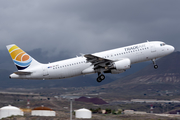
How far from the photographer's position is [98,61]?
62.0 metres

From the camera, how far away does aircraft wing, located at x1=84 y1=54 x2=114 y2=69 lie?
6061cm

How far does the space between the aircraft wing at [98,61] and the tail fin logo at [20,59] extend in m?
14.0

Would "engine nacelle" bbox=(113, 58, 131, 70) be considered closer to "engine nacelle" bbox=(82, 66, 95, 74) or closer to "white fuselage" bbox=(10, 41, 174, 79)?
"white fuselage" bbox=(10, 41, 174, 79)

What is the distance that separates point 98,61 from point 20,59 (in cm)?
1745

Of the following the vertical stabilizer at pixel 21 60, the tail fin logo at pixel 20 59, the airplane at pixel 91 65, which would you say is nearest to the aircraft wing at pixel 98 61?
the airplane at pixel 91 65

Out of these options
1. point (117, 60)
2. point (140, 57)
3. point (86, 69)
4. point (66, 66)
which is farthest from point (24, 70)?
point (140, 57)

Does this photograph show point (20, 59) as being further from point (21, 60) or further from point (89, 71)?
point (89, 71)

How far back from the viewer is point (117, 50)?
63.5m

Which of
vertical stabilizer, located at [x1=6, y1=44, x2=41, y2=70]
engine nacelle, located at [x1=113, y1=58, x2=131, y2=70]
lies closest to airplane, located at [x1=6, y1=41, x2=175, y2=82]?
engine nacelle, located at [x1=113, y1=58, x2=131, y2=70]

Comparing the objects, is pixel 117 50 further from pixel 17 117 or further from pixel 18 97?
pixel 18 97

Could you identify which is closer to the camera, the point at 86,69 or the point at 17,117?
the point at 86,69

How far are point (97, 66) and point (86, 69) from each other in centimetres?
242

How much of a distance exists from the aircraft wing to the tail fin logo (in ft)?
45.9

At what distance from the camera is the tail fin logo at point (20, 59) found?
2559 inches
